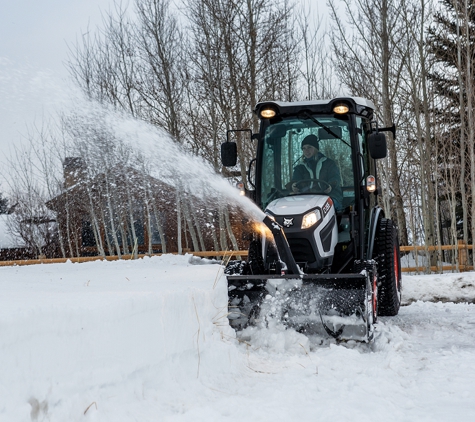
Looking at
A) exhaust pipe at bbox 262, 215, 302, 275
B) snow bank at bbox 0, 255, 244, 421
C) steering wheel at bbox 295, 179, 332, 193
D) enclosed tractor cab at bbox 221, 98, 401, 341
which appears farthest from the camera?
steering wheel at bbox 295, 179, 332, 193

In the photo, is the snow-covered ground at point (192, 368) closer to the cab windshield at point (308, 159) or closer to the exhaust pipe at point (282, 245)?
the exhaust pipe at point (282, 245)

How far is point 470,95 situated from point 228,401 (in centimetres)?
1089

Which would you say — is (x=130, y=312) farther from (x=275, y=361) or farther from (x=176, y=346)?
(x=275, y=361)

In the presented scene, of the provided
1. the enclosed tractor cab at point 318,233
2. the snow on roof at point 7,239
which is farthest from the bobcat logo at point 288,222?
the snow on roof at point 7,239

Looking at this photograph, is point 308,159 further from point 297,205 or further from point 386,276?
point 386,276

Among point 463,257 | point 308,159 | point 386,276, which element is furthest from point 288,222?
point 463,257

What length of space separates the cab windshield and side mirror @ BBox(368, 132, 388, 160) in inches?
13.8

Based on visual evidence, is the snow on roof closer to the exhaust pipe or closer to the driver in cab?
the driver in cab

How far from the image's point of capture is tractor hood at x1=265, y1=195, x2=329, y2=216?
16.1 feet

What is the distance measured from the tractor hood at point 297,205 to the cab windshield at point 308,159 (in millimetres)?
224

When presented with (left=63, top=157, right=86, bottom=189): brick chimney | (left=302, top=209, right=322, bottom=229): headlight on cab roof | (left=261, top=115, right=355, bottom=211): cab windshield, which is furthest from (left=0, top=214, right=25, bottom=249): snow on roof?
(left=302, top=209, right=322, bottom=229): headlight on cab roof

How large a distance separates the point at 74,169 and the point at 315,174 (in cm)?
1734

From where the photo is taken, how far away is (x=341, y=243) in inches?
211

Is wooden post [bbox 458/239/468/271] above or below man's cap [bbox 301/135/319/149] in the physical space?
below
